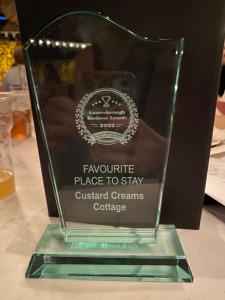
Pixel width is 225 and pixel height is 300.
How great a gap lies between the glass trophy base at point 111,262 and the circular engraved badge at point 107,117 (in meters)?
0.12

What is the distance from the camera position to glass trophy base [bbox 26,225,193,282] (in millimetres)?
332

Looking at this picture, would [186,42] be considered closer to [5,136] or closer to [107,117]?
[107,117]

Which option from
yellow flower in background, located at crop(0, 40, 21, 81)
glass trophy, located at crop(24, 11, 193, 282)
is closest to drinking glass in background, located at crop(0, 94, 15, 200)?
yellow flower in background, located at crop(0, 40, 21, 81)

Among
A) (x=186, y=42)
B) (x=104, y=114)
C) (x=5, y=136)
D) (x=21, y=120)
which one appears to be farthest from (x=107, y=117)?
(x=21, y=120)

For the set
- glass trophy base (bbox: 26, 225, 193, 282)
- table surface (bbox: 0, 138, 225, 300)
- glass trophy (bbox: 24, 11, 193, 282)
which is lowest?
table surface (bbox: 0, 138, 225, 300)

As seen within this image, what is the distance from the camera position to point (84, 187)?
385 millimetres

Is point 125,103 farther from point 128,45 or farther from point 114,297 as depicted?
point 114,297

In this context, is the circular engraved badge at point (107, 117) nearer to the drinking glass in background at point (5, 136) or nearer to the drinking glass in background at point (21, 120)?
the drinking glass in background at point (5, 136)

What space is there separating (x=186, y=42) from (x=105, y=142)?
139 millimetres

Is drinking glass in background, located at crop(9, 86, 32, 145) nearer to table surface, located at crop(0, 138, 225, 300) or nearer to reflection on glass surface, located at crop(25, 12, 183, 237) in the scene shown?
table surface, located at crop(0, 138, 225, 300)

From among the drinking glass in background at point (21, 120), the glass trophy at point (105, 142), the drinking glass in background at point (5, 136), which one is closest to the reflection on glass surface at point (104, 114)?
the glass trophy at point (105, 142)

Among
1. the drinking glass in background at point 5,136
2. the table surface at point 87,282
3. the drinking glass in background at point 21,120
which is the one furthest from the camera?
the drinking glass in background at point 21,120

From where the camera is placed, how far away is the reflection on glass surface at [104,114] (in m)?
0.33

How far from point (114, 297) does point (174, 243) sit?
3.9 inches
